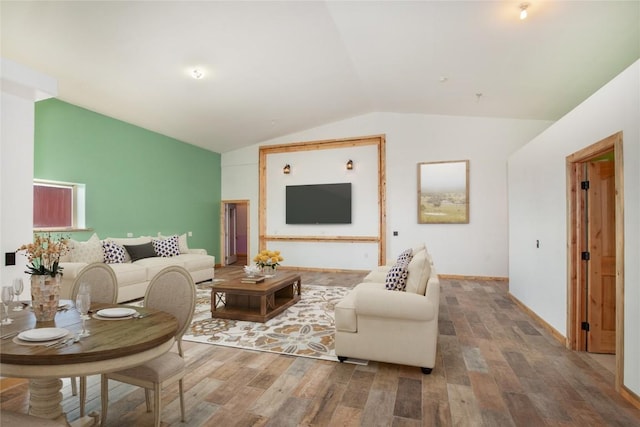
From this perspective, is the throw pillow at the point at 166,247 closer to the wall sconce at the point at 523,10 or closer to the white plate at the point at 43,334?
the white plate at the point at 43,334

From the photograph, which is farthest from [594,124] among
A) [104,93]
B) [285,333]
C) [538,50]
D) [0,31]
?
[104,93]

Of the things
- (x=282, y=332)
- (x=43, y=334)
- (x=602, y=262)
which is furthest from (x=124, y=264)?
(x=602, y=262)

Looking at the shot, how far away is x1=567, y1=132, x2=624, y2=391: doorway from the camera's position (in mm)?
3010

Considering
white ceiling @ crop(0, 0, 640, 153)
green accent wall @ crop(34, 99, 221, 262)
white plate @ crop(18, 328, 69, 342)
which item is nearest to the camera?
white plate @ crop(18, 328, 69, 342)

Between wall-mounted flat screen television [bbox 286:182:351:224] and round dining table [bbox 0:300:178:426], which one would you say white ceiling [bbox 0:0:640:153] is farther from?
round dining table [bbox 0:300:178:426]

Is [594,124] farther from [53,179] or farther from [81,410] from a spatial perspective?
[53,179]

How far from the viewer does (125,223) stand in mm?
5930

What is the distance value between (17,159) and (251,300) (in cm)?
277

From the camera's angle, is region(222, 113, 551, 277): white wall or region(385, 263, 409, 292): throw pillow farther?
region(222, 113, 551, 277): white wall

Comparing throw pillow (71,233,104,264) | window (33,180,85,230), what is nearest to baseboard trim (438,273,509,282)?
throw pillow (71,233,104,264)

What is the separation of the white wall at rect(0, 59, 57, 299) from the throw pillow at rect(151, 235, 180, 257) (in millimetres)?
3374

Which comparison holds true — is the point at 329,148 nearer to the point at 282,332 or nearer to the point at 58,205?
the point at 282,332

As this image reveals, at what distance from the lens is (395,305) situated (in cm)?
257

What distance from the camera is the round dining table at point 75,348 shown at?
1.20 m
